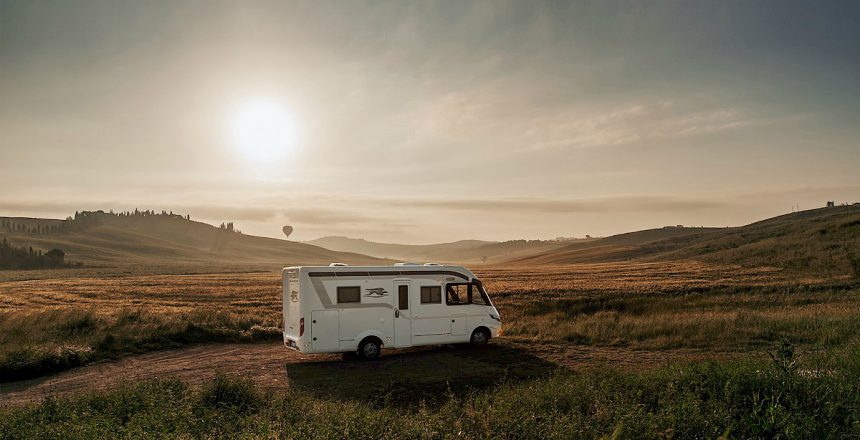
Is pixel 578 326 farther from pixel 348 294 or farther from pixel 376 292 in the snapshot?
pixel 348 294

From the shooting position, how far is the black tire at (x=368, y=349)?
734 inches

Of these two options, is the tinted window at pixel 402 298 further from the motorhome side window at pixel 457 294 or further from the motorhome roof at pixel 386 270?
the motorhome side window at pixel 457 294

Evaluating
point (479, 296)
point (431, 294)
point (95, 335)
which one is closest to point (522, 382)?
point (431, 294)

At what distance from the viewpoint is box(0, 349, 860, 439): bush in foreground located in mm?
8180

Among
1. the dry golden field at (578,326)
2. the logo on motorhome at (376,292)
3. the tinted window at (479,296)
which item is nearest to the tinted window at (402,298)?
the logo on motorhome at (376,292)

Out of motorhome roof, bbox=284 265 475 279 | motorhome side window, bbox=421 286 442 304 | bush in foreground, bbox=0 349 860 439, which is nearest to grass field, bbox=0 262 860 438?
bush in foreground, bbox=0 349 860 439

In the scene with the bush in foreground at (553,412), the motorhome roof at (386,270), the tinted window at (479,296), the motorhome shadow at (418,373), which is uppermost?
the motorhome roof at (386,270)

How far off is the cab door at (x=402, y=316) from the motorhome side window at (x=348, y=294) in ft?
4.20

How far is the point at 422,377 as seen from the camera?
1586cm

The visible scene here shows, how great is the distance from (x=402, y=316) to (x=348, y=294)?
1.95 meters

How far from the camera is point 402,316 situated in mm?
19297

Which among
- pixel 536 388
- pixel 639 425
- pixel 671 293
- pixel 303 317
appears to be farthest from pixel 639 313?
pixel 639 425

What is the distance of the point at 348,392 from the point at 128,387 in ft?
15.7

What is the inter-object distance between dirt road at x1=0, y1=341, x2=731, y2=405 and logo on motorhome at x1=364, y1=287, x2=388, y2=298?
2.00 meters
